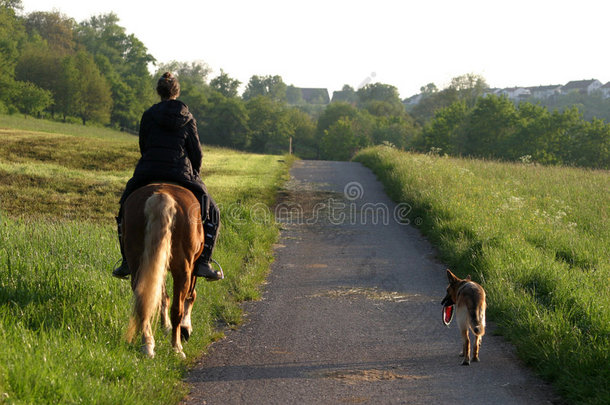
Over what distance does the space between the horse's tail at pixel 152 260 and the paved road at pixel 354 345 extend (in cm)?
79

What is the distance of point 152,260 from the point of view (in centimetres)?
455

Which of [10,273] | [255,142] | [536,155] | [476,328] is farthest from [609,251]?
[255,142]

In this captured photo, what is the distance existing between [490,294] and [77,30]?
5159 inches

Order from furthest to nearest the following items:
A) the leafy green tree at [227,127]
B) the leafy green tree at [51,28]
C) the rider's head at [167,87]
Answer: the leafy green tree at [51,28]
the leafy green tree at [227,127]
the rider's head at [167,87]

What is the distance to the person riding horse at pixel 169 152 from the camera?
5.49 metres

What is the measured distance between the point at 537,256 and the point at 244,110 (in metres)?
96.6

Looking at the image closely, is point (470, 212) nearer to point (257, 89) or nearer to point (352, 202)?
point (352, 202)

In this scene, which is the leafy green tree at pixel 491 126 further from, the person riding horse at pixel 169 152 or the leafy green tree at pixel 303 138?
the person riding horse at pixel 169 152

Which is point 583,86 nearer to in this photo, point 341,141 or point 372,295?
point 341,141

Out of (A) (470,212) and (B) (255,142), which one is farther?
(B) (255,142)

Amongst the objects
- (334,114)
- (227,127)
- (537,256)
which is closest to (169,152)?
(537,256)

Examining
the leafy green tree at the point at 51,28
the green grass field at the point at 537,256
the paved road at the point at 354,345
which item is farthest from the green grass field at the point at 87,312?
the leafy green tree at the point at 51,28

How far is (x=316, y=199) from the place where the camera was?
17375 millimetres

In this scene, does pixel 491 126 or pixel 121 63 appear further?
pixel 121 63
